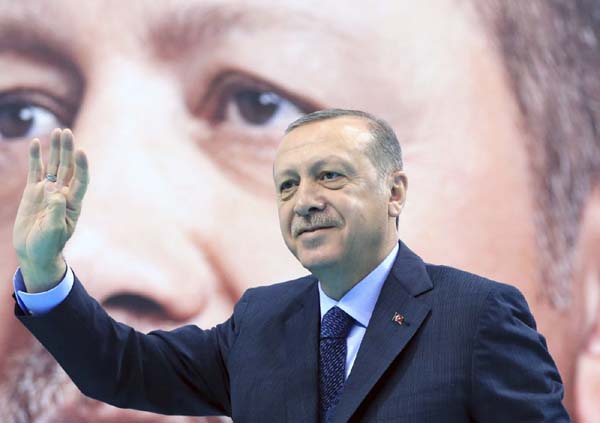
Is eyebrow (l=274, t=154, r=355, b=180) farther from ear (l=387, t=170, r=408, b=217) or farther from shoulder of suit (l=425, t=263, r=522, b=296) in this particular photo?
shoulder of suit (l=425, t=263, r=522, b=296)

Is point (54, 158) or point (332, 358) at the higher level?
point (54, 158)

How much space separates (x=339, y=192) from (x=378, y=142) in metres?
0.16

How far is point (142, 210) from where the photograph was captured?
280 centimetres

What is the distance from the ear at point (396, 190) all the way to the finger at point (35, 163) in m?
0.72

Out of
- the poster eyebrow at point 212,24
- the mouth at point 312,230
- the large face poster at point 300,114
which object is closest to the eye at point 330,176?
the mouth at point 312,230

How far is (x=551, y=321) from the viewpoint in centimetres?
282

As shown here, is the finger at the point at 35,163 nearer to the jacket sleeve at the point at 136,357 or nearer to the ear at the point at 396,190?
the jacket sleeve at the point at 136,357

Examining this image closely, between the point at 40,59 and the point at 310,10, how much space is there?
0.98 meters

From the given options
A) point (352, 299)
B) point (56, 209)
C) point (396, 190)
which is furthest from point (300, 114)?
point (56, 209)

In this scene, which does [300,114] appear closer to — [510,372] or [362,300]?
[362,300]

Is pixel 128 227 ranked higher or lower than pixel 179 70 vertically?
lower

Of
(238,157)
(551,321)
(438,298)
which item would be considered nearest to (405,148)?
(238,157)

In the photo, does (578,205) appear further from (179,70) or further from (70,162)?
(70,162)

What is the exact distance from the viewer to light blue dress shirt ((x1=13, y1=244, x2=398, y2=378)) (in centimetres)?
165
